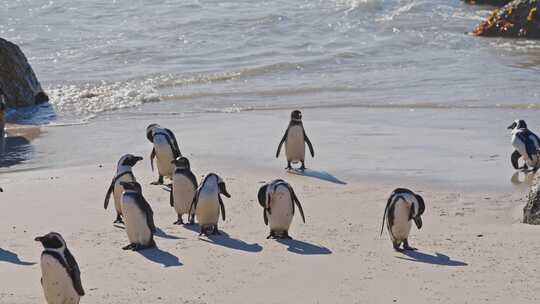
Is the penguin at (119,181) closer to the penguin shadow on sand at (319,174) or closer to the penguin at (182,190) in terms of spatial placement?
the penguin at (182,190)

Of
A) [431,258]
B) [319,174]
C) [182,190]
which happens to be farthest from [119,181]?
[431,258]

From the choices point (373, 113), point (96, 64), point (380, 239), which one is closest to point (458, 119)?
point (373, 113)

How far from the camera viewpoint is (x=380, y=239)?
9.84m

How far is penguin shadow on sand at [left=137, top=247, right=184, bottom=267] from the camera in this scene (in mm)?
9062

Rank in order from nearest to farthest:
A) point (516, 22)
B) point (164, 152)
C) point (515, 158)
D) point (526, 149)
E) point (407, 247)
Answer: point (407, 247) → point (164, 152) → point (526, 149) → point (515, 158) → point (516, 22)

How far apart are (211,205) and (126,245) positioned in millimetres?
925

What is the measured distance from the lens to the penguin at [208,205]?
1016cm

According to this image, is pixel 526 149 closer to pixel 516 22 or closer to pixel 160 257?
pixel 160 257

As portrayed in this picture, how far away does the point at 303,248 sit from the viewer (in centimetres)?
961

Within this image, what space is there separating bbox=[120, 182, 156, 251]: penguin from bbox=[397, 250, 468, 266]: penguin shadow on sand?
2188mm

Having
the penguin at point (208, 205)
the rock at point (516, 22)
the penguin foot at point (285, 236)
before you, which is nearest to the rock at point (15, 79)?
the penguin at point (208, 205)

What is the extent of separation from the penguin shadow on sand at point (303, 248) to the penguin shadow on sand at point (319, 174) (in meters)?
2.42

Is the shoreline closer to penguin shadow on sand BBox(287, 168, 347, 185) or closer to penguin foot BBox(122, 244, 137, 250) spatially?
penguin foot BBox(122, 244, 137, 250)

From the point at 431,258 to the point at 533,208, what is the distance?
1.47 meters
